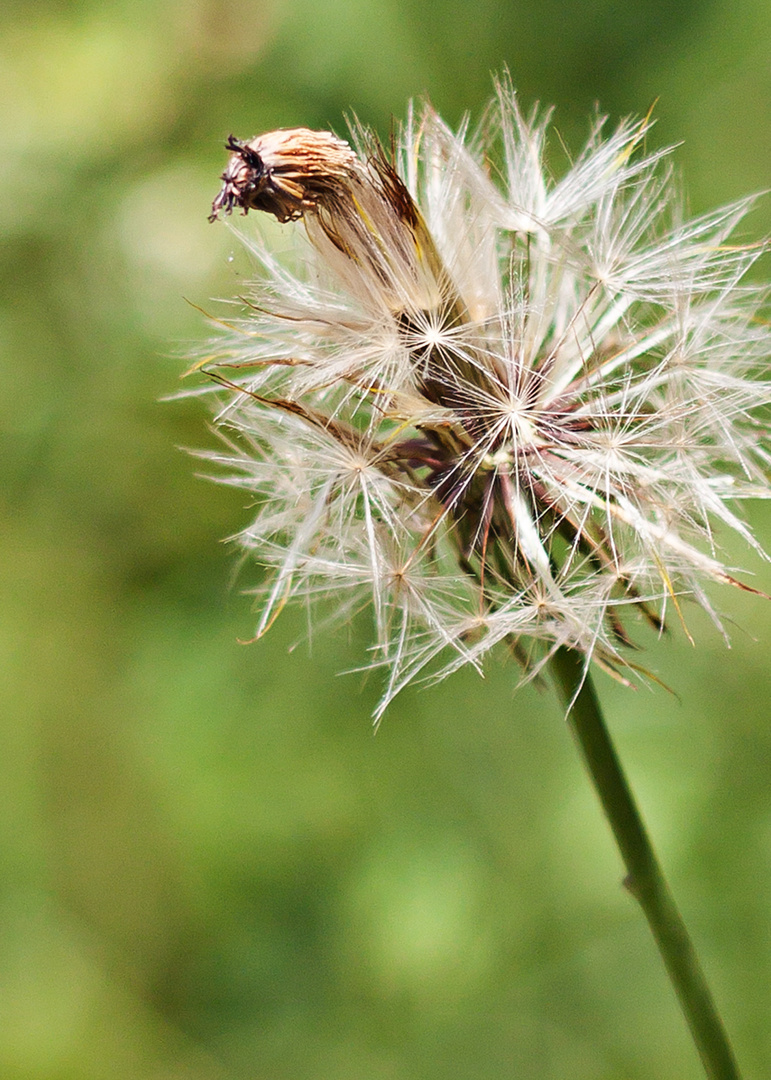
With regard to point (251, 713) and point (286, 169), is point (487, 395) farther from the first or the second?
point (251, 713)

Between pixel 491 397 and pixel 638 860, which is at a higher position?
pixel 491 397

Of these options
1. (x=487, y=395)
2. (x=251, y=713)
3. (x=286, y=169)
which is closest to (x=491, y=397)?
(x=487, y=395)

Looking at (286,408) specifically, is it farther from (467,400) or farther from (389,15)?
(389,15)

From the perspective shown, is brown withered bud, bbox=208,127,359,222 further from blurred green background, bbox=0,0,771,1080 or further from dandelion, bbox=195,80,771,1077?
blurred green background, bbox=0,0,771,1080

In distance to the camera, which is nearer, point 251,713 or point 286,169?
point 286,169

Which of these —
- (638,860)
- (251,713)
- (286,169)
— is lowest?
(638,860)

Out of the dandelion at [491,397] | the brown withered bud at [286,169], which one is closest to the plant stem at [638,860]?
the dandelion at [491,397]

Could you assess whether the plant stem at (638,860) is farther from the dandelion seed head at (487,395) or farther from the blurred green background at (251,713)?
the blurred green background at (251,713)

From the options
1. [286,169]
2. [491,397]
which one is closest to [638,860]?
[491,397]

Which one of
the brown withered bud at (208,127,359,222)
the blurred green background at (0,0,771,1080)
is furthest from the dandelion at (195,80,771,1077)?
the blurred green background at (0,0,771,1080)

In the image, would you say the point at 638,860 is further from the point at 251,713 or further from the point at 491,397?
the point at 251,713
